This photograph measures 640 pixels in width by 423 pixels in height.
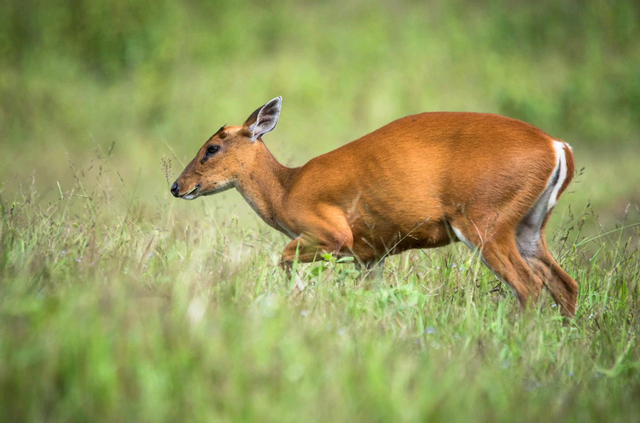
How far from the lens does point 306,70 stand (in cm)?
1878

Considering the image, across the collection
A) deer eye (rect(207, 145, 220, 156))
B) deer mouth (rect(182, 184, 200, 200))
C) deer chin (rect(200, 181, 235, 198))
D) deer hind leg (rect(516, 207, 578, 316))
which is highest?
deer eye (rect(207, 145, 220, 156))

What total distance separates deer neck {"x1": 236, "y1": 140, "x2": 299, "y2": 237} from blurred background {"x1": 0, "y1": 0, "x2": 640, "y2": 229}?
8559 millimetres

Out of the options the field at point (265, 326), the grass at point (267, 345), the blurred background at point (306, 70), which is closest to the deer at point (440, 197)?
the field at point (265, 326)

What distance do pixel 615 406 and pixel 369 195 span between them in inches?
104

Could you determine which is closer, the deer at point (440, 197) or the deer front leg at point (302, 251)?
the deer at point (440, 197)

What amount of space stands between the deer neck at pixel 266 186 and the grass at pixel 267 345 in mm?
893

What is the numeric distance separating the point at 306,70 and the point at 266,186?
1303 centimetres

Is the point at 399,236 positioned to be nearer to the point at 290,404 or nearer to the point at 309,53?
the point at 290,404

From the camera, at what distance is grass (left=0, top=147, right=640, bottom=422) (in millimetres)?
2842

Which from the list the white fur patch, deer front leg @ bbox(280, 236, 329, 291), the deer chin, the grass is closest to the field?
the grass

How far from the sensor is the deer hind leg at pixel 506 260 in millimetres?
5195

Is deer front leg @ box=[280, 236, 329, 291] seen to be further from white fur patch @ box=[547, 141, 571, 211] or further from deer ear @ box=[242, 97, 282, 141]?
white fur patch @ box=[547, 141, 571, 211]

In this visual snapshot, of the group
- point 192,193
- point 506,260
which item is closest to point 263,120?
point 192,193

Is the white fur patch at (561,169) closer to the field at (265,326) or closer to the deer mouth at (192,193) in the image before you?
the field at (265,326)
